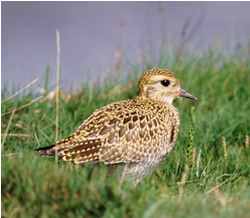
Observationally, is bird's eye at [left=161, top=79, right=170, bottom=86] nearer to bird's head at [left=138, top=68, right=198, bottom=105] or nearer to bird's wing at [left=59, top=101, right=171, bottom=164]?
bird's head at [left=138, top=68, right=198, bottom=105]

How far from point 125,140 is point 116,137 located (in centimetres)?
10

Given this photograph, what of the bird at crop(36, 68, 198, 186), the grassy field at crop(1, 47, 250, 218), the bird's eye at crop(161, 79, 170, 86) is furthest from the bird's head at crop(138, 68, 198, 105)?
the grassy field at crop(1, 47, 250, 218)

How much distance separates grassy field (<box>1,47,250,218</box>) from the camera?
3.90 m

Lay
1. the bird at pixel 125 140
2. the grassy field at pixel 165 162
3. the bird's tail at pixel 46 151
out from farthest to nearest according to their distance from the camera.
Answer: the bird at pixel 125 140, the bird's tail at pixel 46 151, the grassy field at pixel 165 162

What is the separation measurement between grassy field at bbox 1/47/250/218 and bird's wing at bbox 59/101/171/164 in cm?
19

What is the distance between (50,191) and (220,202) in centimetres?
130

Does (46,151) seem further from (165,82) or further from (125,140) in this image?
(165,82)

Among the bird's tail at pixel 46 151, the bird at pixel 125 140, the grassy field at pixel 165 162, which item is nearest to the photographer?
the grassy field at pixel 165 162

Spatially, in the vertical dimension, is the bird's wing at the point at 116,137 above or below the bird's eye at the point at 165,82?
below

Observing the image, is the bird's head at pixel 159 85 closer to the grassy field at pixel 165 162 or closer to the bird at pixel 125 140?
the bird at pixel 125 140

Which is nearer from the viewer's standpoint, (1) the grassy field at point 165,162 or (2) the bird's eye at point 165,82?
(1) the grassy field at point 165,162

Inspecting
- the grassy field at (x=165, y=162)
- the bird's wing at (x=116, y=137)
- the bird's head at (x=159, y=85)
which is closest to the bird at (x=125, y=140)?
the bird's wing at (x=116, y=137)

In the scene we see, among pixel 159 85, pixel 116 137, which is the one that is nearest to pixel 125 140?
pixel 116 137

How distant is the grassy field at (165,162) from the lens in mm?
3904
